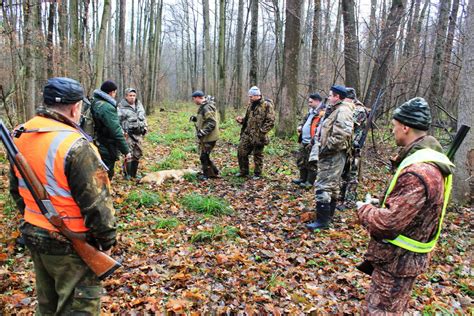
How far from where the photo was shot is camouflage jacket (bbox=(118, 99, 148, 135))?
8.29 meters

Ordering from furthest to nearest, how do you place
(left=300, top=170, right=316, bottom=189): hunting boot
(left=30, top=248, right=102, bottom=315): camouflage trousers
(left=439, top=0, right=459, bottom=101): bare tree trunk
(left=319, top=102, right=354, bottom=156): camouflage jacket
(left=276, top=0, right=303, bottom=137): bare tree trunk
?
(left=439, top=0, right=459, bottom=101): bare tree trunk, (left=276, top=0, right=303, bottom=137): bare tree trunk, (left=300, top=170, right=316, bottom=189): hunting boot, (left=319, top=102, right=354, bottom=156): camouflage jacket, (left=30, top=248, right=102, bottom=315): camouflage trousers

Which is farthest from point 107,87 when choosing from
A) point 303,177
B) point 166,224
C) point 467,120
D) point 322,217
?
point 467,120

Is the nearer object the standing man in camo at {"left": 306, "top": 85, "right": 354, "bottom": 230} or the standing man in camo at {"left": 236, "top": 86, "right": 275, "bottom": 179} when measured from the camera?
the standing man in camo at {"left": 306, "top": 85, "right": 354, "bottom": 230}

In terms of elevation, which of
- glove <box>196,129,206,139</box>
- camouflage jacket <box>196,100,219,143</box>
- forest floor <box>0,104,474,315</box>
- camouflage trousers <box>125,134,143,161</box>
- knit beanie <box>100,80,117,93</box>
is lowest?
forest floor <box>0,104,474,315</box>

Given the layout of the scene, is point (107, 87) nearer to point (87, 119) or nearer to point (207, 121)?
point (87, 119)

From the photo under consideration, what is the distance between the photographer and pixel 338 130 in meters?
5.57

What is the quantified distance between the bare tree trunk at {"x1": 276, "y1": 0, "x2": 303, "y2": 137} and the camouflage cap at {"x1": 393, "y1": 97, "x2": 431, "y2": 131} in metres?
10.1

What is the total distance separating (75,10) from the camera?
844 centimetres

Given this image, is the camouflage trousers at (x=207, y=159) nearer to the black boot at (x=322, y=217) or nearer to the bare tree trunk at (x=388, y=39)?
the black boot at (x=322, y=217)

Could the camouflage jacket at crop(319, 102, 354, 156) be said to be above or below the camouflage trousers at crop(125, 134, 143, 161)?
above

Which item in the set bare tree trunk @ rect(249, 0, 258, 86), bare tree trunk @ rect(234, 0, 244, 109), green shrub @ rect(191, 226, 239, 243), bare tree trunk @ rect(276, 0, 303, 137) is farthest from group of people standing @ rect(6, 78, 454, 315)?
bare tree trunk @ rect(234, 0, 244, 109)

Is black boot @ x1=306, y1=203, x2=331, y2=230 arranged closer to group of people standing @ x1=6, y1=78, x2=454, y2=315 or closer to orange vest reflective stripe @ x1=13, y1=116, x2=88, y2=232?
group of people standing @ x1=6, y1=78, x2=454, y2=315

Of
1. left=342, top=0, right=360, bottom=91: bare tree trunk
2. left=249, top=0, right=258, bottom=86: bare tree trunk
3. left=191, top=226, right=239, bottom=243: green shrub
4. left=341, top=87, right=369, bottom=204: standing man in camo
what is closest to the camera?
left=191, top=226, right=239, bottom=243: green shrub

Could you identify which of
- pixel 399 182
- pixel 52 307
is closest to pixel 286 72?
pixel 399 182
